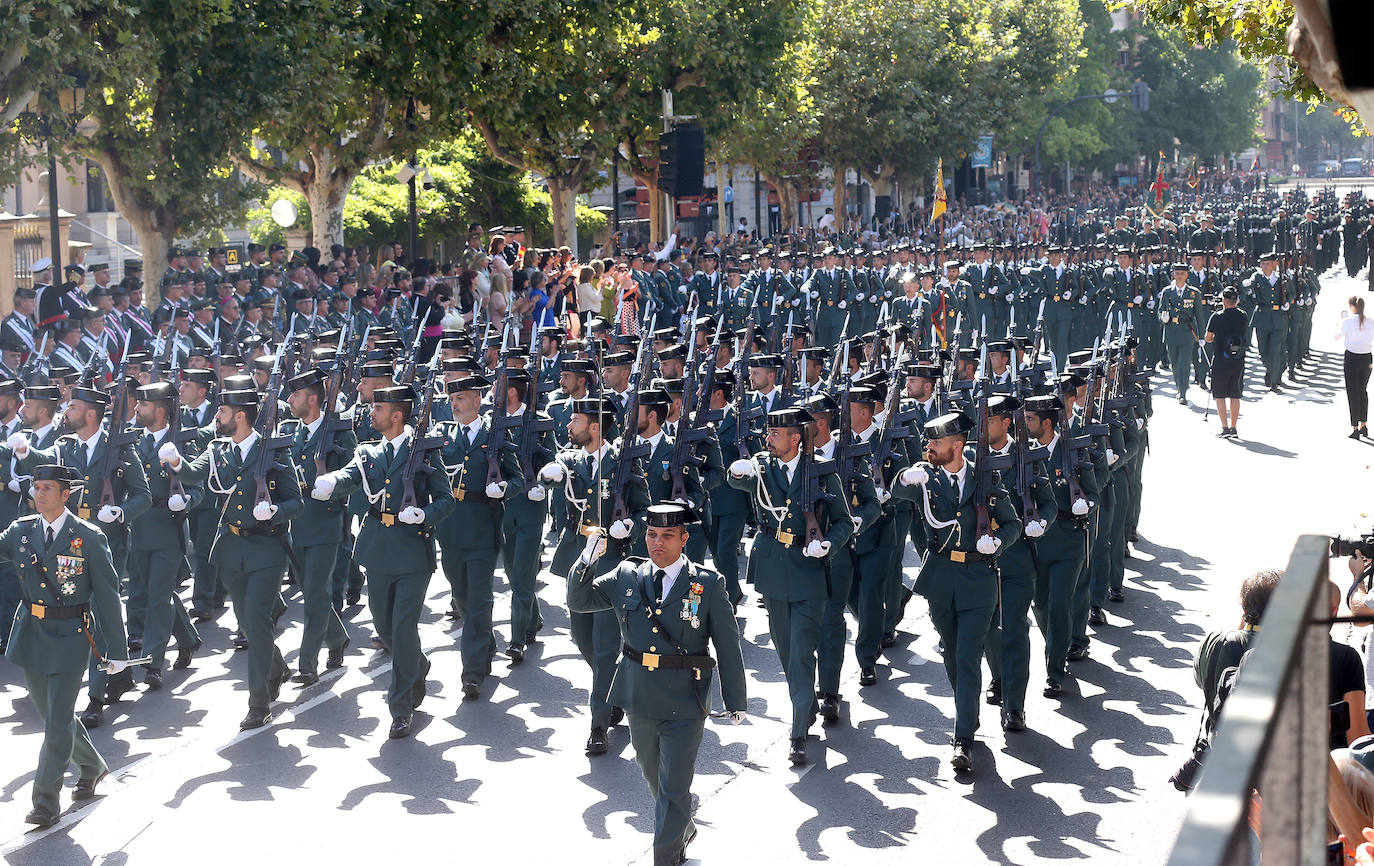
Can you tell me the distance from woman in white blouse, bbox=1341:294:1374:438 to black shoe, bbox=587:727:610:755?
523 inches

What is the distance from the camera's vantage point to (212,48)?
1948 centimetres

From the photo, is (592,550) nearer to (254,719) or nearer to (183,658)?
(254,719)

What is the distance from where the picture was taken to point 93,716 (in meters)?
9.82

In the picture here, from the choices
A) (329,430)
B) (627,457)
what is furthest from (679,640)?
(329,430)

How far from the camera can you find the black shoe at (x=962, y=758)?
342 inches

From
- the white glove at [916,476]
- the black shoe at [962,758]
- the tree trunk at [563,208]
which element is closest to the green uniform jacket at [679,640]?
the black shoe at [962,758]

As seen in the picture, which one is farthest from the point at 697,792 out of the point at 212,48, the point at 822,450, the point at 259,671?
the point at 212,48

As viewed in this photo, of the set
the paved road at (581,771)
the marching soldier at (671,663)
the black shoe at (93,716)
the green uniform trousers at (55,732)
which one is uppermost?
the marching soldier at (671,663)

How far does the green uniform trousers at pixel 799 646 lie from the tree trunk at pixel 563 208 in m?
22.3

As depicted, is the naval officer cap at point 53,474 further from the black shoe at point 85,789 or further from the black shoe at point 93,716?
the black shoe at point 93,716

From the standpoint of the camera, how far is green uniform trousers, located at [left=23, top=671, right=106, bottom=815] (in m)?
8.03

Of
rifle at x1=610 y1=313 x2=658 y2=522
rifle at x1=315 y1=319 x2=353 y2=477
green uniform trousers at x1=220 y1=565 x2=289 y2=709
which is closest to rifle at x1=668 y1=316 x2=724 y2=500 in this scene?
rifle at x1=610 y1=313 x2=658 y2=522

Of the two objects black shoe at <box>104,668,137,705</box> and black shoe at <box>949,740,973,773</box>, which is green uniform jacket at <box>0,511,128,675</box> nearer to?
black shoe at <box>104,668,137,705</box>

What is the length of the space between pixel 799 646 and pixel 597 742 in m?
1.27
